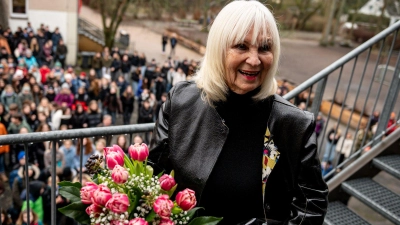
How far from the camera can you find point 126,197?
1.31m

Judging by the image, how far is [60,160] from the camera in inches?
293

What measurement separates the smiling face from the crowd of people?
1232 millimetres

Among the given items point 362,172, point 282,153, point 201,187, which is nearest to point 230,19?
point 282,153

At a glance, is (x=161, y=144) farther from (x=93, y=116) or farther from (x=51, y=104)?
(x=51, y=104)

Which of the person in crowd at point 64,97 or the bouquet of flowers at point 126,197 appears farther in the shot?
the person in crowd at point 64,97

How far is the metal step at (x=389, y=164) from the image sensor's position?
334 centimetres

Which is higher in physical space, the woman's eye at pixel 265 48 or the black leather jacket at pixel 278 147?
the woman's eye at pixel 265 48

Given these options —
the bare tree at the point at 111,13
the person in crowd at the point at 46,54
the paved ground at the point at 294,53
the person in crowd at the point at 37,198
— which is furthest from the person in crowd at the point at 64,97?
the paved ground at the point at 294,53

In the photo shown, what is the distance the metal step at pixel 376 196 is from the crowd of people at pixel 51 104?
164 cm

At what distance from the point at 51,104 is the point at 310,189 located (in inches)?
373

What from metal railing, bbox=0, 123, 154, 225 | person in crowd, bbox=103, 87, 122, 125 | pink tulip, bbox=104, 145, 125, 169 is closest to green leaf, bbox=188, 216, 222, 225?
pink tulip, bbox=104, 145, 125, 169

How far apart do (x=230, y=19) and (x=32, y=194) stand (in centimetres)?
490

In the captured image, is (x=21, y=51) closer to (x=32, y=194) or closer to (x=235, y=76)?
(x=32, y=194)

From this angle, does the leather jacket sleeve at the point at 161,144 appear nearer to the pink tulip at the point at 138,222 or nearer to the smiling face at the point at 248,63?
the smiling face at the point at 248,63
